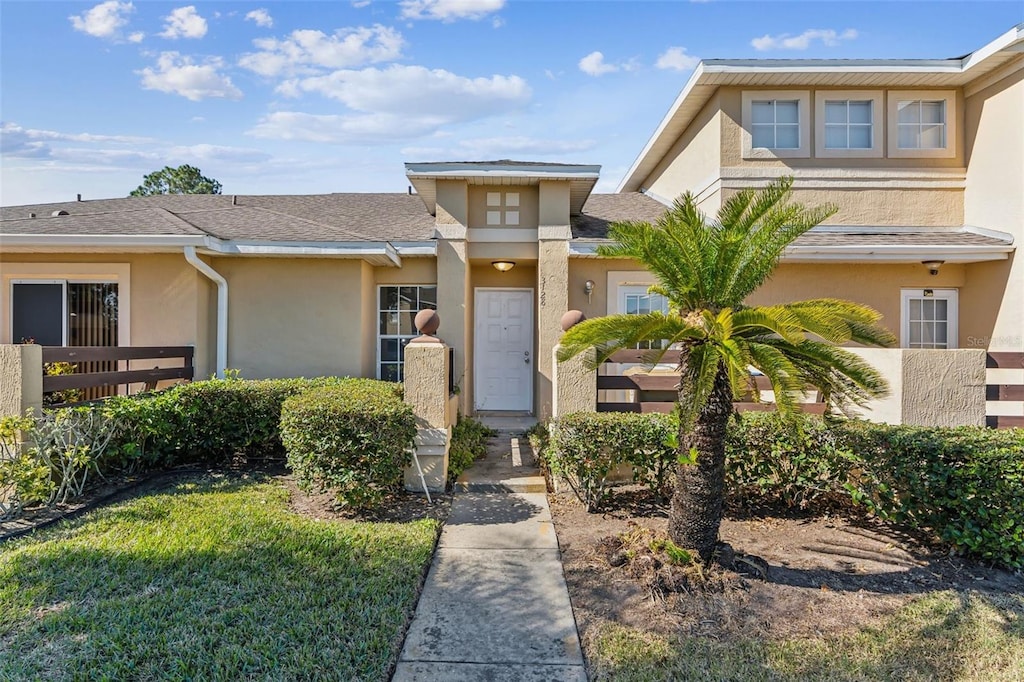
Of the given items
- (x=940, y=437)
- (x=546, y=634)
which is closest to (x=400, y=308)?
(x=546, y=634)

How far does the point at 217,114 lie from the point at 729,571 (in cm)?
1132

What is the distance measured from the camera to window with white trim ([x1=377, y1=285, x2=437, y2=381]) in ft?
31.9

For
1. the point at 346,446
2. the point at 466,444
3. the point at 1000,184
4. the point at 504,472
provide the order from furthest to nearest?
the point at 1000,184, the point at 466,444, the point at 504,472, the point at 346,446

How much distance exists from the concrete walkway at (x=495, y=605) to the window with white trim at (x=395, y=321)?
4591mm

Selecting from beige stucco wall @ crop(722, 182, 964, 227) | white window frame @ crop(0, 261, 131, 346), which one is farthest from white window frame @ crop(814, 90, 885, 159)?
white window frame @ crop(0, 261, 131, 346)

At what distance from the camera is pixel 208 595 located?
3.66m

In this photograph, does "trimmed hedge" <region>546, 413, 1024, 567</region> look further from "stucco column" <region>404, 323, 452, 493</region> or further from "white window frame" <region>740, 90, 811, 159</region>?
"white window frame" <region>740, 90, 811, 159</region>

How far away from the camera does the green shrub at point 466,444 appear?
21.5 feet

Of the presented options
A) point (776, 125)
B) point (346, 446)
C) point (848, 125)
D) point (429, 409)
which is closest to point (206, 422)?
point (346, 446)

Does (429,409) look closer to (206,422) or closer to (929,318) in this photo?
(206,422)

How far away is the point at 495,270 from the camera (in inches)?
408

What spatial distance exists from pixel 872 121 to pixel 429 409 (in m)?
9.55

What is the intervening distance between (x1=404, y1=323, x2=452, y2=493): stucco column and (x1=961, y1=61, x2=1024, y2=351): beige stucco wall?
9.27 metres

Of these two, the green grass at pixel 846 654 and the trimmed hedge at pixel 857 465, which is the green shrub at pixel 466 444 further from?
the green grass at pixel 846 654
